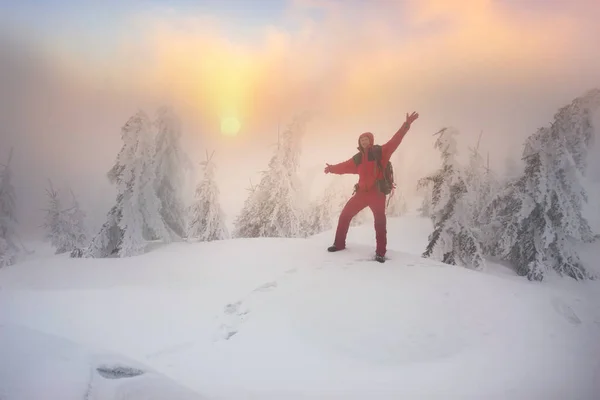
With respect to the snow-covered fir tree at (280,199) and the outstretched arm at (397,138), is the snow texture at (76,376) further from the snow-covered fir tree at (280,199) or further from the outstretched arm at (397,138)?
the outstretched arm at (397,138)

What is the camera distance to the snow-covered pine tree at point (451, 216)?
281 centimetres

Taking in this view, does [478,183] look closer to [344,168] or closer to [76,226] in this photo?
[344,168]

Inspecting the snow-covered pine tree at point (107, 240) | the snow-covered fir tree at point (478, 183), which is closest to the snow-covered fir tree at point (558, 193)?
the snow-covered fir tree at point (478, 183)

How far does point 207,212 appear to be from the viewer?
3480 millimetres

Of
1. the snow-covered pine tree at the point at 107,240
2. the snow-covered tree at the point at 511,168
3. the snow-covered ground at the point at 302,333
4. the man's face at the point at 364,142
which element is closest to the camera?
the snow-covered ground at the point at 302,333

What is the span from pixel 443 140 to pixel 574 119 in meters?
0.82

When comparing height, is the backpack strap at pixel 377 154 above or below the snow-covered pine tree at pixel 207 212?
above

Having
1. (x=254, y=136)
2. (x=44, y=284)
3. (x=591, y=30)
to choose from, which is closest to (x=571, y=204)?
(x=591, y=30)

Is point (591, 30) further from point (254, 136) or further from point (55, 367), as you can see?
point (55, 367)

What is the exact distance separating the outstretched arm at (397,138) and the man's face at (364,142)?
121 mm

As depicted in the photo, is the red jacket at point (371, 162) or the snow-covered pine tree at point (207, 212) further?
the snow-covered pine tree at point (207, 212)

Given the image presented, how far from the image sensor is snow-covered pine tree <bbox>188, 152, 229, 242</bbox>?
3.29 m

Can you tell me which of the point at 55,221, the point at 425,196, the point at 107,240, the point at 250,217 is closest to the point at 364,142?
the point at 425,196

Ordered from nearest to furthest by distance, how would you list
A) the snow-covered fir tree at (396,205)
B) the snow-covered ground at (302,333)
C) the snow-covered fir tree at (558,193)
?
the snow-covered ground at (302,333) < the snow-covered fir tree at (558,193) < the snow-covered fir tree at (396,205)
